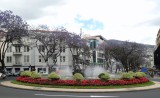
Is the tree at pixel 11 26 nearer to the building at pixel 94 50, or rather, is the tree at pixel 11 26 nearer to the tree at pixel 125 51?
the building at pixel 94 50

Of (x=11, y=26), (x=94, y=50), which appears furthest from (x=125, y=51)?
(x=94, y=50)

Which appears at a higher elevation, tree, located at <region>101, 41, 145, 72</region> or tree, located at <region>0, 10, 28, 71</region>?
tree, located at <region>0, 10, 28, 71</region>

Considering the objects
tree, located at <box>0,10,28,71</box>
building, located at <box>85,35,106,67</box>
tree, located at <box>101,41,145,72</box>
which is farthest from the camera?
tree, located at <box>101,41,145,72</box>

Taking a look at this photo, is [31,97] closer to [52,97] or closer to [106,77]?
[52,97]

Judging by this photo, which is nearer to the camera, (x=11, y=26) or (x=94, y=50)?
(x=94, y=50)

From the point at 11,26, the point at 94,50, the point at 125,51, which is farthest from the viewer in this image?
the point at 125,51

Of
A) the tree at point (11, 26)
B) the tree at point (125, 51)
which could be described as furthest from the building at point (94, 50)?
the tree at point (11, 26)

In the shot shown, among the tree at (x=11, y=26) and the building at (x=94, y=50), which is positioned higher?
the tree at (x=11, y=26)

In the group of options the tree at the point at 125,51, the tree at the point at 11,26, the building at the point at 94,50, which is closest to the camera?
the building at the point at 94,50

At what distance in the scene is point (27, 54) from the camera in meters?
96.4

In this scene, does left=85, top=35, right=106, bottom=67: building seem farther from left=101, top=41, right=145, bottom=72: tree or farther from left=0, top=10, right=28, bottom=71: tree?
left=0, top=10, right=28, bottom=71: tree

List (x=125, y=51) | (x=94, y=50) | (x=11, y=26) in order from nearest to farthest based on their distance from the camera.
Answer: (x=94, y=50)
(x=11, y=26)
(x=125, y=51)

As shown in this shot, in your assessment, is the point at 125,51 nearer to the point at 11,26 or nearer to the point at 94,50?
the point at 11,26

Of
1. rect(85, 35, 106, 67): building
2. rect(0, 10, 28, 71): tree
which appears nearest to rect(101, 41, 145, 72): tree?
rect(85, 35, 106, 67): building
